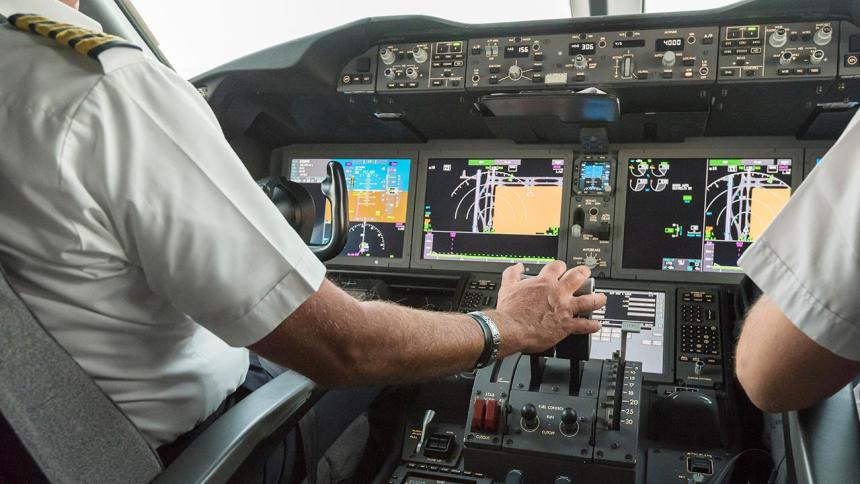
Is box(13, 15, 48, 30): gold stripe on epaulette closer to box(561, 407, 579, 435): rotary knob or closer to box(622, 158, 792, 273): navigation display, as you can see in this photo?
box(561, 407, 579, 435): rotary knob

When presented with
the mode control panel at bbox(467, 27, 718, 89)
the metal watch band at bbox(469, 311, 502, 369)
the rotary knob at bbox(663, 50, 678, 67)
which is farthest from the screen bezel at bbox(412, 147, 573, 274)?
the metal watch band at bbox(469, 311, 502, 369)

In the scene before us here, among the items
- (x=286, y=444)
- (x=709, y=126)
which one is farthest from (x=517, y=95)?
(x=286, y=444)

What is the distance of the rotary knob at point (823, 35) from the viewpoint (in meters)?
1.89

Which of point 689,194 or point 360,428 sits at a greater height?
point 689,194

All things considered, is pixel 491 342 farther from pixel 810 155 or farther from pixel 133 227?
pixel 810 155

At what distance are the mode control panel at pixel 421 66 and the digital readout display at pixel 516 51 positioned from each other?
0.42 feet

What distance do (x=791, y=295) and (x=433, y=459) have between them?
132cm

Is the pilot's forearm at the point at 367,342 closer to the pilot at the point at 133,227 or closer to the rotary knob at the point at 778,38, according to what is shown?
the pilot at the point at 133,227

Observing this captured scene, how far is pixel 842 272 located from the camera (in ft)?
2.36

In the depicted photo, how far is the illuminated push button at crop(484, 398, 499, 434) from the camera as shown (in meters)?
1.62

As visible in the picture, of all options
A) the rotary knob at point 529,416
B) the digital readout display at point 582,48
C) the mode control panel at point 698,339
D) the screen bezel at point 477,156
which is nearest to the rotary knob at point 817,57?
the digital readout display at point 582,48

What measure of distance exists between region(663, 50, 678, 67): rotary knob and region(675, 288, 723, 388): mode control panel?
2.04ft

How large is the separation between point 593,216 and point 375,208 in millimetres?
751

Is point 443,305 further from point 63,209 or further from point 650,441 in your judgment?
point 63,209
